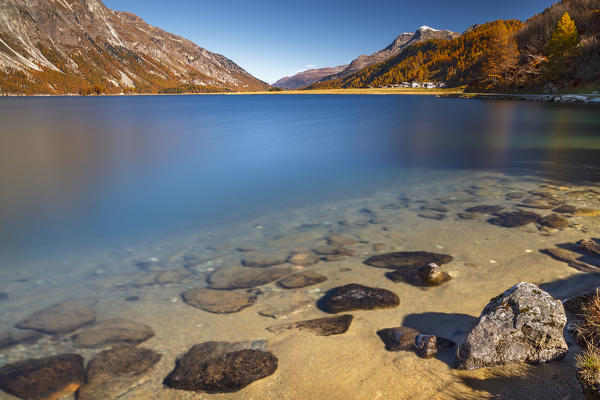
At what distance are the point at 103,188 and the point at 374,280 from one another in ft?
49.6

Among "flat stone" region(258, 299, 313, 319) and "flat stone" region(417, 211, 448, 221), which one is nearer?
"flat stone" region(258, 299, 313, 319)

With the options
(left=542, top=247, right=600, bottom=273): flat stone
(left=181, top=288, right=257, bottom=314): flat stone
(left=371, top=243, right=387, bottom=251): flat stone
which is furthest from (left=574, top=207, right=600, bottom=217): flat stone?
(left=181, top=288, right=257, bottom=314): flat stone

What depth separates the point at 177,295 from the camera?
24.8ft

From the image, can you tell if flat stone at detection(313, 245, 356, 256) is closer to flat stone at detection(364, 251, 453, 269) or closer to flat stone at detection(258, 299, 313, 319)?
flat stone at detection(364, 251, 453, 269)

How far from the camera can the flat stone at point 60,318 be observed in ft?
21.4

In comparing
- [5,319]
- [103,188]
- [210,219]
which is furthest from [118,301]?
[103,188]

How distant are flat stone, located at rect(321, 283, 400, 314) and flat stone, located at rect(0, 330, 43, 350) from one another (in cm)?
500

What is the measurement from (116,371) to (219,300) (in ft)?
7.31

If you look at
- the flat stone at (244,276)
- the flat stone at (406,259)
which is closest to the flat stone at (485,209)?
the flat stone at (406,259)

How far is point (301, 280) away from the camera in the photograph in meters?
7.98

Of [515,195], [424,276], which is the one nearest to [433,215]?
[515,195]

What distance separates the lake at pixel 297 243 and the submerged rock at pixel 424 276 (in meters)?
0.16

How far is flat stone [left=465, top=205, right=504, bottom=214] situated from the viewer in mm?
12141

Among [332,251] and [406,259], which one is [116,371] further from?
[406,259]
